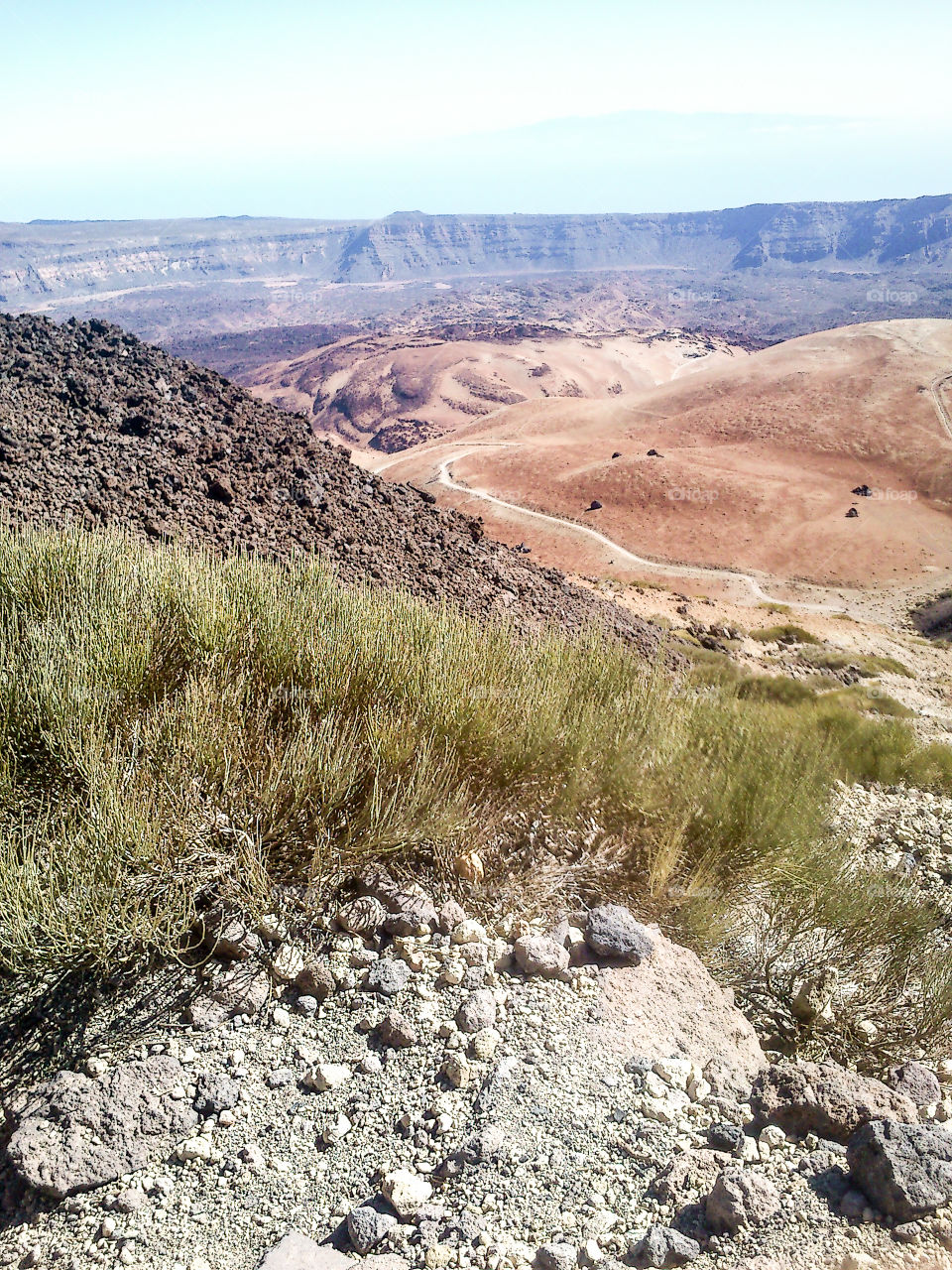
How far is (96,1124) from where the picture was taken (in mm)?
2574

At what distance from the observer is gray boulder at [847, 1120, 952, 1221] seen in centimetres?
237

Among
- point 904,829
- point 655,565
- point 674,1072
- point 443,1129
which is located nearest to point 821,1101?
point 674,1072

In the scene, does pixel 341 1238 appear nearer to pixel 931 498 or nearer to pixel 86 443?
pixel 86 443

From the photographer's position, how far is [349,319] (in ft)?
617

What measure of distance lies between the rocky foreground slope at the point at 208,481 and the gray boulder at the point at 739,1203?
6.91 m

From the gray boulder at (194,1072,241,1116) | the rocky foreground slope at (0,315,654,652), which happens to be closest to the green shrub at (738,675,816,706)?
the rocky foreground slope at (0,315,654,652)

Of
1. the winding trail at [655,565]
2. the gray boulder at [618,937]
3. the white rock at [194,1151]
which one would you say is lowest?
the winding trail at [655,565]

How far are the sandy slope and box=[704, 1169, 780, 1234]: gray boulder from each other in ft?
85.1

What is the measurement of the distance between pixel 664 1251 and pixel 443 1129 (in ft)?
2.53

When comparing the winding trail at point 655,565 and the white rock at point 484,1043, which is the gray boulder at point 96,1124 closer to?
the white rock at point 484,1043

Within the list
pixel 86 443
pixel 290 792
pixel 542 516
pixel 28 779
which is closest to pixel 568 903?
pixel 290 792

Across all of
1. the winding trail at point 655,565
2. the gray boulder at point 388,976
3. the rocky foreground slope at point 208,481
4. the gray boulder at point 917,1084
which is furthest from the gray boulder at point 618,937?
the winding trail at point 655,565

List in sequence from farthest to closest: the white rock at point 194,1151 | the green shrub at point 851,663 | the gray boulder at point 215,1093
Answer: the green shrub at point 851,663 < the gray boulder at point 215,1093 < the white rock at point 194,1151

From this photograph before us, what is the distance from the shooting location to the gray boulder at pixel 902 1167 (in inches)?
93.2
